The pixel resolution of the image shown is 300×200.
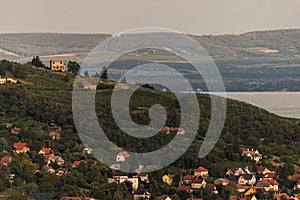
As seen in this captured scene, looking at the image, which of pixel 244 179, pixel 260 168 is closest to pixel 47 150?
pixel 244 179

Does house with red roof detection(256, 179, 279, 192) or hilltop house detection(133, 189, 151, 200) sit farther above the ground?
house with red roof detection(256, 179, 279, 192)

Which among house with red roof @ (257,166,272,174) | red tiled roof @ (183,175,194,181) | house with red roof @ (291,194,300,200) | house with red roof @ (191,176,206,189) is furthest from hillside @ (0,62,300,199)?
house with red roof @ (291,194,300,200)

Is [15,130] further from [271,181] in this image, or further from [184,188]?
[271,181]

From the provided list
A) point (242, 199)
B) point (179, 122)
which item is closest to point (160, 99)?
point (179, 122)

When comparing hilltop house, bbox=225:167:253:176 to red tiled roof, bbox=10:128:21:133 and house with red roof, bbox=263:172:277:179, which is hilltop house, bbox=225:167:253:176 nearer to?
house with red roof, bbox=263:172:277:179

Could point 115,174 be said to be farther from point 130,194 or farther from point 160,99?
point 160,99

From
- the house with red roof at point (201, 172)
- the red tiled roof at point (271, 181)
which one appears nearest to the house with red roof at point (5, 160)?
the house with red roof at point (201, 172)
